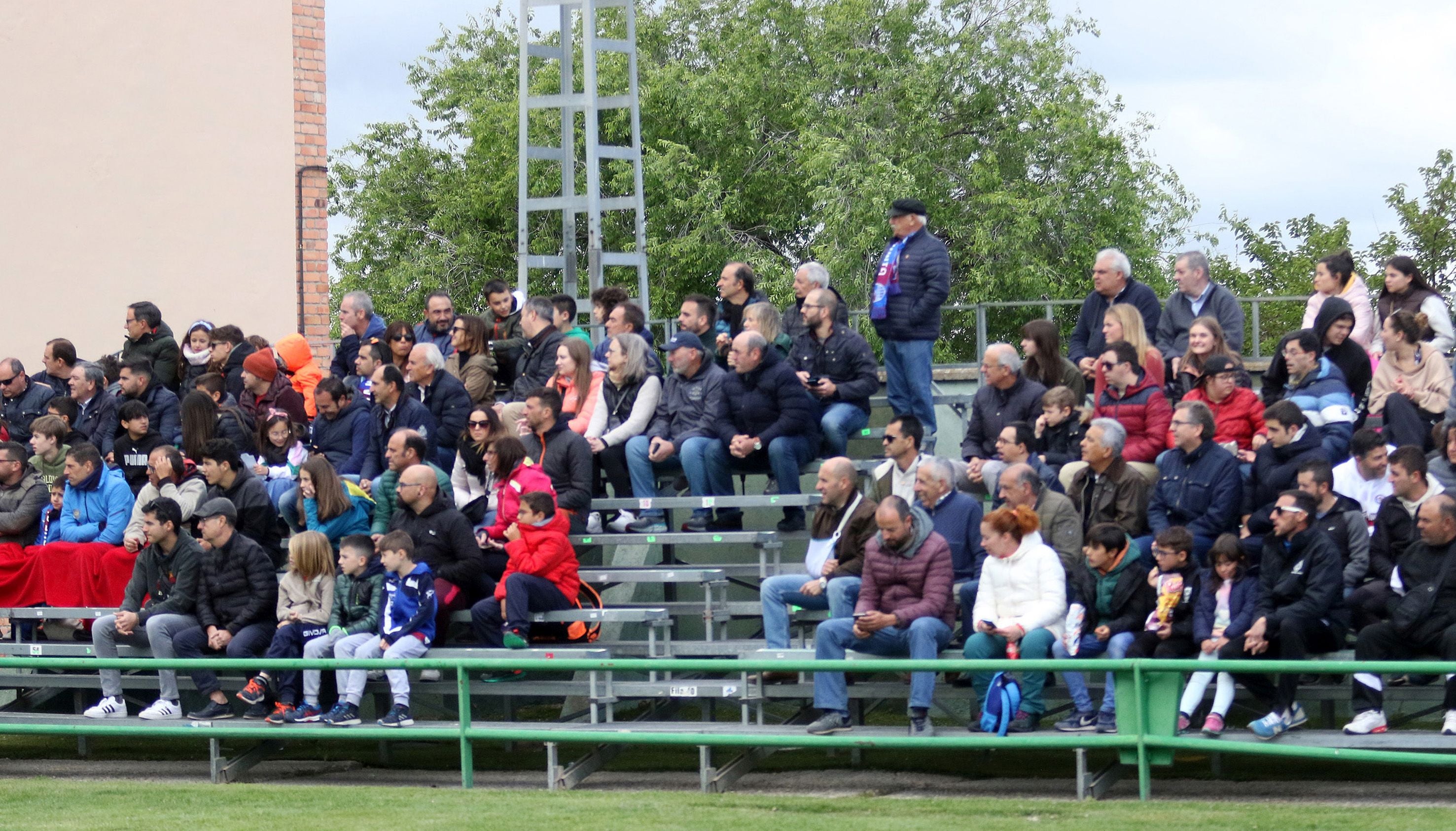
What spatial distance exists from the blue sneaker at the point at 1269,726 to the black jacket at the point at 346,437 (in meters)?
5.99

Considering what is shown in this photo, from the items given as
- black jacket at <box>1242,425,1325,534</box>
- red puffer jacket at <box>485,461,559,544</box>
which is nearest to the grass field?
black jacket at <box>1242,425,1325,534</box>

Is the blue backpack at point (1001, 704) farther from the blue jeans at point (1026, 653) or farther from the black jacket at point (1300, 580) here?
the black jacket at point (1300, 580)

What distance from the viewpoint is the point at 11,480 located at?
1143 cm

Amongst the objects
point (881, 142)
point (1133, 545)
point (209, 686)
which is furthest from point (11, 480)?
point (881, 142)

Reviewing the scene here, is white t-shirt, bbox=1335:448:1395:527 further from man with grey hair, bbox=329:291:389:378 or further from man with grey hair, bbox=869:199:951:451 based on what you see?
man with grey hair, bbox=329:291:389:378

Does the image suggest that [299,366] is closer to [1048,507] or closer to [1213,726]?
[1048,507]

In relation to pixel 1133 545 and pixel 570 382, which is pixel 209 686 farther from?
pixel 1133 545

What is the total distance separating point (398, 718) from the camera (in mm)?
9500

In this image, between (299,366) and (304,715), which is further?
(299,366)

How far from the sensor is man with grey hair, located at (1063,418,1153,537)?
9227 millimetres

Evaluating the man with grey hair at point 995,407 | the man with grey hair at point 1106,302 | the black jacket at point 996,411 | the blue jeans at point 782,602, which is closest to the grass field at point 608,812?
the blue jeans at point 782,602

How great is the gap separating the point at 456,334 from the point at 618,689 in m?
3.74

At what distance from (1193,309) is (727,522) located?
133 inches

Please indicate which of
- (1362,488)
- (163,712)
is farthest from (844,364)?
(163,712)
